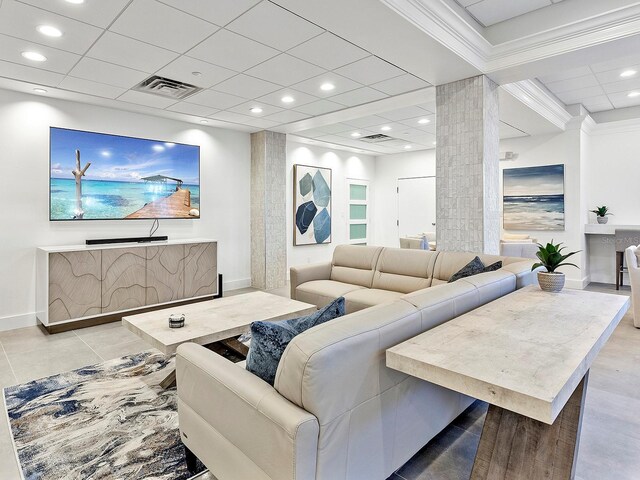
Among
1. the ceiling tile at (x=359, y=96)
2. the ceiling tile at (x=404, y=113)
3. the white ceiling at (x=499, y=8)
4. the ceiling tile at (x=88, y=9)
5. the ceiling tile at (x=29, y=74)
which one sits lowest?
the ceiling tile at (x=88, y=9)

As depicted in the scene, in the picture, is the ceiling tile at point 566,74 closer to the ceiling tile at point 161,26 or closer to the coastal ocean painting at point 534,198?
the coastal ocean painting at point 534,198

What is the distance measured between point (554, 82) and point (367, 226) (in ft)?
16.0

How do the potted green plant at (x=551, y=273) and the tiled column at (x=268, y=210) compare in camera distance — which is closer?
the potted green plant at (x=551, y=273)

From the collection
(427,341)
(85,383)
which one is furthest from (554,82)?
(85,383)

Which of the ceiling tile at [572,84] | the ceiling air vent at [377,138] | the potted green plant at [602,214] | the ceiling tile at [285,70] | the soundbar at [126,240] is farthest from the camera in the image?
the ceiling air vent at [377,138]

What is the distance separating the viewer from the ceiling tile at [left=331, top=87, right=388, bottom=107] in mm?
4291

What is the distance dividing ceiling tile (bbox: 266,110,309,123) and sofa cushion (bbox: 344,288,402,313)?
2.66m

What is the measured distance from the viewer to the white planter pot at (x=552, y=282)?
244 centimetres

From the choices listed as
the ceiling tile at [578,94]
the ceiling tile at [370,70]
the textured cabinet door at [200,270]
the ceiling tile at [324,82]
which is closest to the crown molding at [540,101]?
the ceiling tile at [578,94]

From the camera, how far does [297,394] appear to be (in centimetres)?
126

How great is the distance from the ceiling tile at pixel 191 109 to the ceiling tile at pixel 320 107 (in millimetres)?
1184

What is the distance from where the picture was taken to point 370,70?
12.0 feet

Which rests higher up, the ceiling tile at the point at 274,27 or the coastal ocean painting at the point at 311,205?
the ceiling tile at the point at 274,27

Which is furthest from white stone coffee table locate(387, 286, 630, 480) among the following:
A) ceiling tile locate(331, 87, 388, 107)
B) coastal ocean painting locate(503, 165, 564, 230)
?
coastal ocean painting locate(503, 165, 564, 230)
